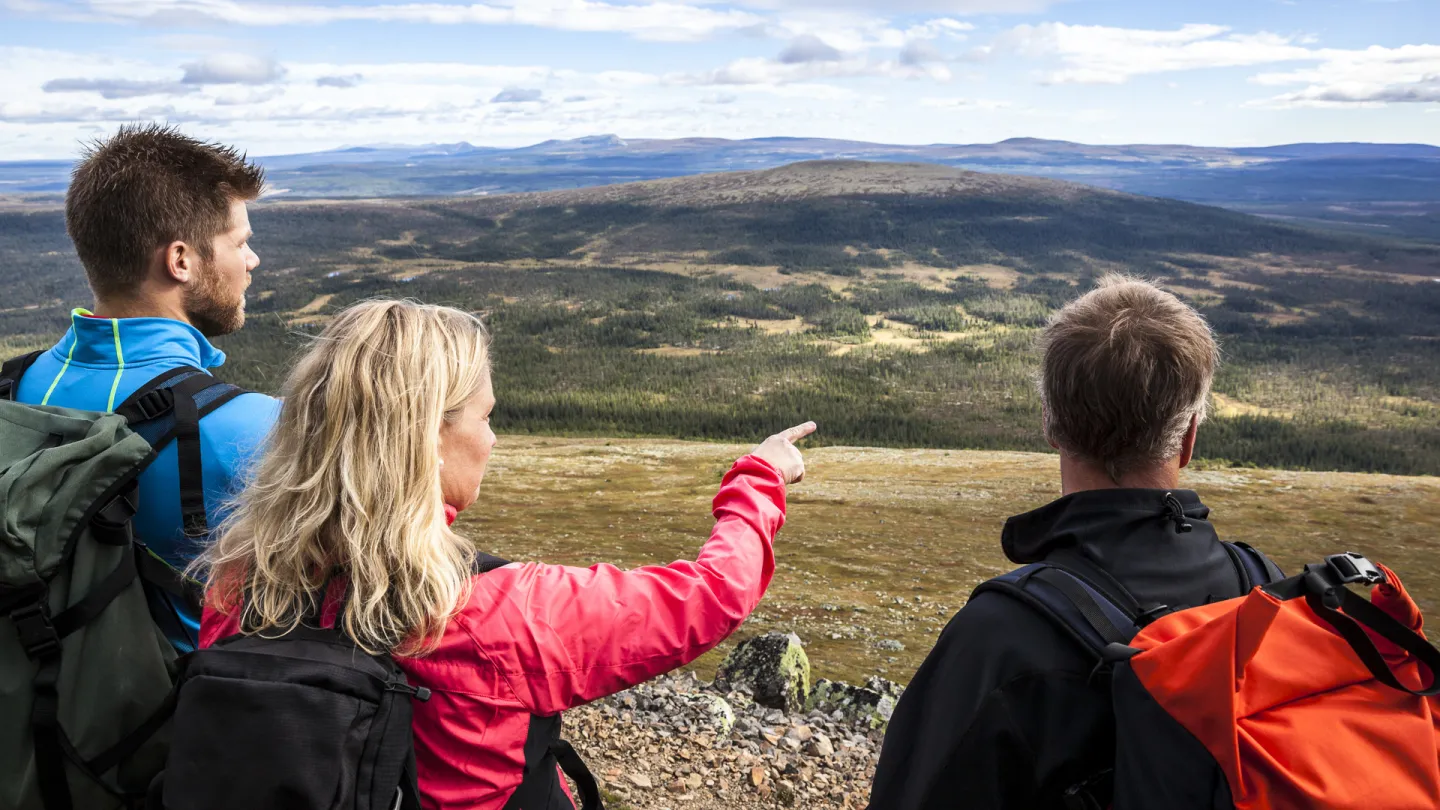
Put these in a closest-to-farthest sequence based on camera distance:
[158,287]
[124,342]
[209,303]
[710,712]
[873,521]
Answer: [124,342]
[158,287]
[209,303]
[710,712]
[873,521]

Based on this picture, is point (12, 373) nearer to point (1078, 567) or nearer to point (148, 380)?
point (148, 380)

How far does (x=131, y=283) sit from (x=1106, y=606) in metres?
3.86

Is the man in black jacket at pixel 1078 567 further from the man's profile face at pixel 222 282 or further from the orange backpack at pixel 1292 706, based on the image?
the man's profile face at pixel 222 282

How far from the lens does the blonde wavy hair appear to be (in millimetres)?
2500

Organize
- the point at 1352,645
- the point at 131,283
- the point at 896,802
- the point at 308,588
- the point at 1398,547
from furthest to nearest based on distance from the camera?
the point at 1398,547, the point at 131,283, the point at 896,802, the point at 308,588, the point at 1352,645

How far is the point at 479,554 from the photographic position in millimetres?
2770

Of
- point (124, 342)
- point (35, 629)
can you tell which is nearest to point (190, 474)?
point (35, 629)

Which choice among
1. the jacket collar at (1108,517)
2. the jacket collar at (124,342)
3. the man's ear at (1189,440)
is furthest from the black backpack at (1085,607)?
the jacket collar at (124,342)

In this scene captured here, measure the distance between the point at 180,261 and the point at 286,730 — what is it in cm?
251

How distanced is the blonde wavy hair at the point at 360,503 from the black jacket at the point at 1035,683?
1.40 m

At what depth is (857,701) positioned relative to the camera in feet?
36.3

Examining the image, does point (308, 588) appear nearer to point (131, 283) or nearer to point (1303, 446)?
point (131, 283)

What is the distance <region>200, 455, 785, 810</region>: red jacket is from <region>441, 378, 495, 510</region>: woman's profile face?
A: 37 centimetres

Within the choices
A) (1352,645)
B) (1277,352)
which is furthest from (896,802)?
(1277,352)
